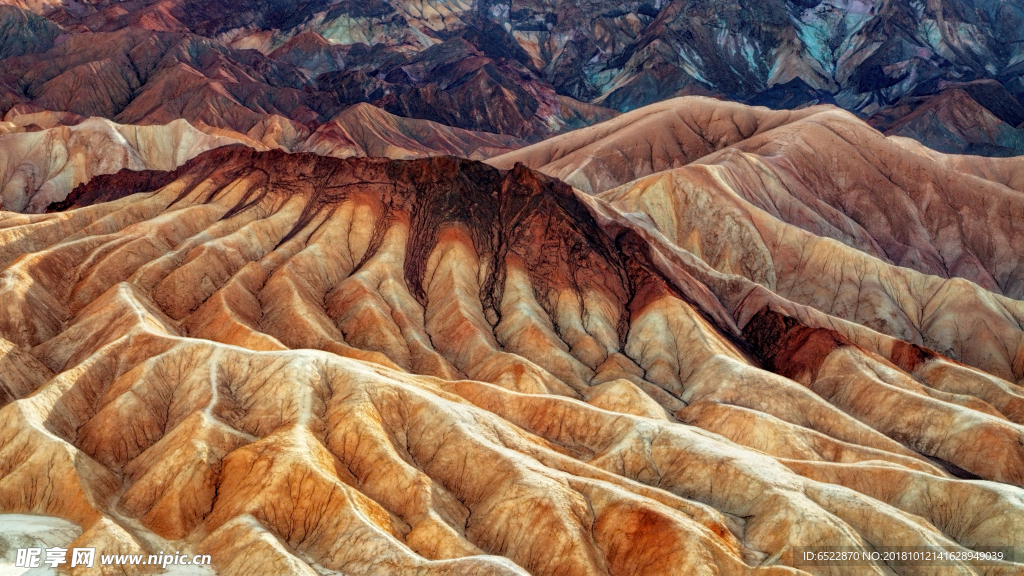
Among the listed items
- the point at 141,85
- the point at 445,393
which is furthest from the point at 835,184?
the point at 141,85

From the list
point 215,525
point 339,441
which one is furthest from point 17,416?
point 339,441

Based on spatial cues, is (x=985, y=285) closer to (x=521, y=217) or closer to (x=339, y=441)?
(x=521, y=217)

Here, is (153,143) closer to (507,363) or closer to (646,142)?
(646,142)

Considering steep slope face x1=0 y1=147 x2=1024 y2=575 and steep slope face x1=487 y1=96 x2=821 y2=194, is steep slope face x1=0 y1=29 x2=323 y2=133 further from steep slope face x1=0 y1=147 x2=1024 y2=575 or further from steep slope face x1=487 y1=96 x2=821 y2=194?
steep slope face x1=0 y1=147 x2=1024 y2=575

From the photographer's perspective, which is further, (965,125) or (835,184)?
(965,125)

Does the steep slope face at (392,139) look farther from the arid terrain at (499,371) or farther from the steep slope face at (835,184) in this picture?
the arid terrain at (499,371)

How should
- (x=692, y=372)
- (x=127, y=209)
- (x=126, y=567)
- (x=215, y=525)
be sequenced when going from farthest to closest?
(x=127, y=209), (x=692, y=372), (x=215, y=525), (x=126, y=567)
